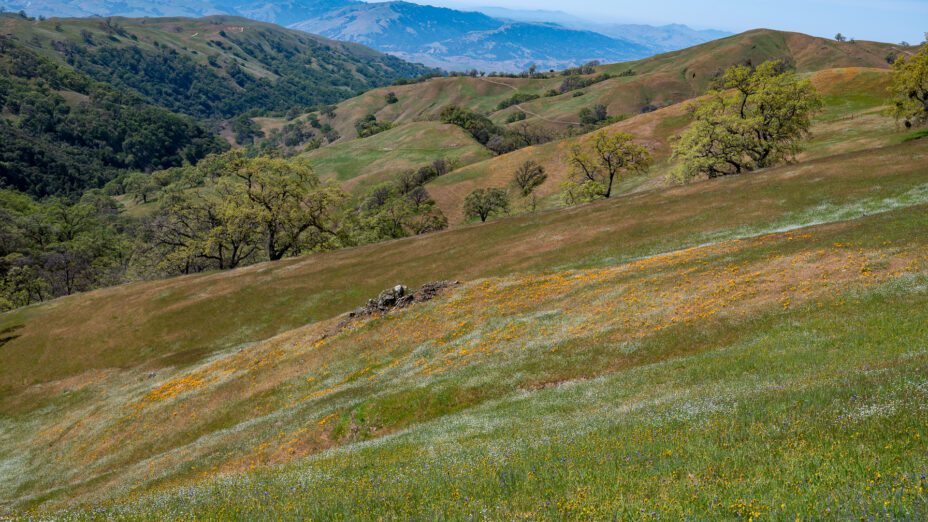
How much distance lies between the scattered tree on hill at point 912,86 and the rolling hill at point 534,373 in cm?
392

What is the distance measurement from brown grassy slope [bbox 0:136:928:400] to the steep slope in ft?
1.10

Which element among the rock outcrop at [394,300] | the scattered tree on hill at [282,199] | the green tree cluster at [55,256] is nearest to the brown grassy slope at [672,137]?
the scattered tree on hill at [282,199]

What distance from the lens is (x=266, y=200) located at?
77.1m

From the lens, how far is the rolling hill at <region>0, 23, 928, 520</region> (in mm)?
9695

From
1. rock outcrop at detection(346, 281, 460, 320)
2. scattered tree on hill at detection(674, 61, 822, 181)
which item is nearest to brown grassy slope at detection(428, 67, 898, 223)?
scattered tree on hill at detection(674, 61, 822, 181)

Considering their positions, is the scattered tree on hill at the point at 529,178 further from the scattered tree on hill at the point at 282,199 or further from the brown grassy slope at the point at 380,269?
the brown grassy slope at the point at 380,269

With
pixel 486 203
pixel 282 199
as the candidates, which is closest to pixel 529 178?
pixel 486 203

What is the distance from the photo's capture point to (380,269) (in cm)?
5831

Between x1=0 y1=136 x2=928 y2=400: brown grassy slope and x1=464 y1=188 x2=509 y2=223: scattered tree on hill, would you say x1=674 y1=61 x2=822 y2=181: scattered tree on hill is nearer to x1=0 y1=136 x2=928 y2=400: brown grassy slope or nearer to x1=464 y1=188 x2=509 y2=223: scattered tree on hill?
x1=0 y1=136 x2=928 y2=400: brown grassy slope

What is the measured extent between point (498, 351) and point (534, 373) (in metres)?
4.50

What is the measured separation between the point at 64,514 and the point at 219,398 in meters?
22.0

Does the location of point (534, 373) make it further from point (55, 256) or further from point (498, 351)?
point (55, 256)

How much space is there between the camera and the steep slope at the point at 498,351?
44.1ft

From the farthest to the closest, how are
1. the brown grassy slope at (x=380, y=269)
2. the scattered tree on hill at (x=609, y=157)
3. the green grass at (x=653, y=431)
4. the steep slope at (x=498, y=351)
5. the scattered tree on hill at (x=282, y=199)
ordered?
the scattered tree on hill at (x=609, y=157), the scattered tree on hill at (x=282, y=199), the brown grassy slope at (x=380, y=269), the steep slope at (x=498, y=351), the green grass at (x=653, y=431)
